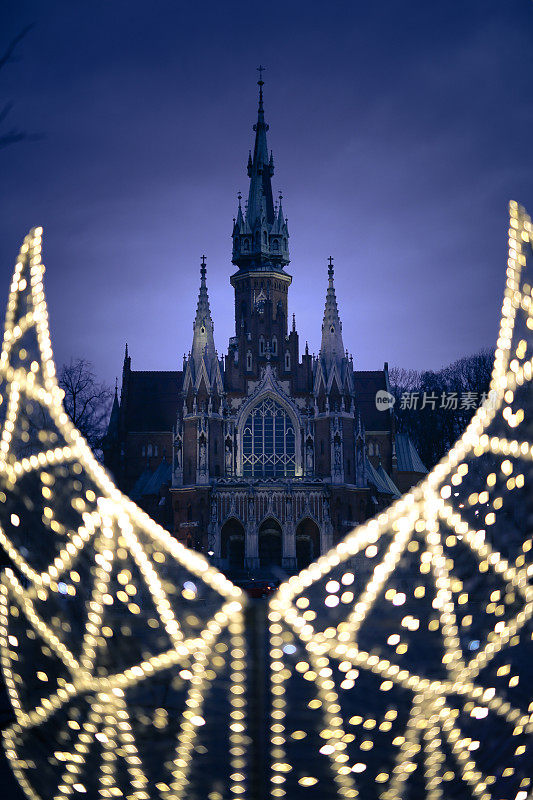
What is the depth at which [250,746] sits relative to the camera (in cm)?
360

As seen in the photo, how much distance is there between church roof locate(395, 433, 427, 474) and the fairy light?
1784 inches

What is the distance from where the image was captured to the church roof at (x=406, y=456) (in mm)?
48562

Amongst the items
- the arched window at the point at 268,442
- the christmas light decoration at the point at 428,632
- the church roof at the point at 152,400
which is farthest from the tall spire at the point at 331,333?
the christmas light decoration at the point at 428,632

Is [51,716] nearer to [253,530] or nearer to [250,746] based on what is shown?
[250,746]

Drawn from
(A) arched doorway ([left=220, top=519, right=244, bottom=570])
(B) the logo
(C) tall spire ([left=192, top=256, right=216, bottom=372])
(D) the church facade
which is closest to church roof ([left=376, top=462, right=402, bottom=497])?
(D) the church facade

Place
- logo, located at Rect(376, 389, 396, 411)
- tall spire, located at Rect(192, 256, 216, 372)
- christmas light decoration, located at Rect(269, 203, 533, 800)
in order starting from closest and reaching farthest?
christmas light decoration, located at Rect(269, 203, 533, 800), tall spire, located at Rect(192, 256, 216, 372), logo, located at Rect(376, 389, 396, 411)

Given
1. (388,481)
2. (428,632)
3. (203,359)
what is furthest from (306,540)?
(428,632)

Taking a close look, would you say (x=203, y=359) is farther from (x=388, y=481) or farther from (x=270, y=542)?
(x=388, y=481)

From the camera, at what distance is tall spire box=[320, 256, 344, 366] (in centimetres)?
3753

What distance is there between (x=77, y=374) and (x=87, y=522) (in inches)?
1466

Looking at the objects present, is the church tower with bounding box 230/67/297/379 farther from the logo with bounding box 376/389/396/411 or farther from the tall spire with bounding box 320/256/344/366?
the logo with bounding box 376/389/396/411

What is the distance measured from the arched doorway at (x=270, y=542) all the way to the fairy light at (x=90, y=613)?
31.5 meters

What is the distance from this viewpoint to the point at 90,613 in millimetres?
3762

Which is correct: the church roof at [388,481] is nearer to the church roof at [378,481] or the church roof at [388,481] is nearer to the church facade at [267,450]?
the church roof at [378,481]
